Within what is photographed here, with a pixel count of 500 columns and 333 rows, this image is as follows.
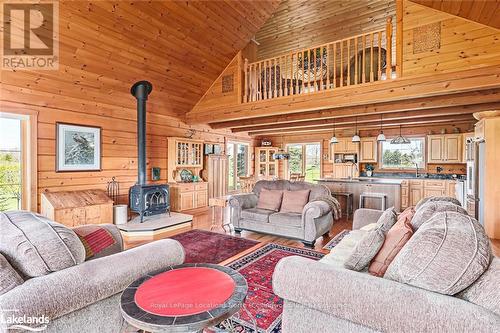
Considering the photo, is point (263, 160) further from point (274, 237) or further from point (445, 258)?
point (445, 258)

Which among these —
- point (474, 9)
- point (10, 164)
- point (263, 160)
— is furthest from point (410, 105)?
point (10, 164)

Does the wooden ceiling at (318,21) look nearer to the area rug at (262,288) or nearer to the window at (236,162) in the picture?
the window at (236,162)

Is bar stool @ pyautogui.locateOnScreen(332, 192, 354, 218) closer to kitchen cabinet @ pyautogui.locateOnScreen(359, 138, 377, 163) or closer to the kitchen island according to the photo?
the kitchen island

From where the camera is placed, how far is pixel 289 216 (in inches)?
160

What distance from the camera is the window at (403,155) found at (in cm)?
770

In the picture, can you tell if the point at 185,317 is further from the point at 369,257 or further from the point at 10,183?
the point at 10,183

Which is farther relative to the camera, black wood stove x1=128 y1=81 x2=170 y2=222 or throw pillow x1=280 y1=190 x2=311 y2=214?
black wood stove x1=128 y1=81 x2=170 y2=222

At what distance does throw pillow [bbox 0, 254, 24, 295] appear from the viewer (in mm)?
1170

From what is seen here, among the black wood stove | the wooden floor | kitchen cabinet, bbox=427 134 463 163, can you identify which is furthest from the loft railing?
kitchen cabinet, bbox=427 134 463 163

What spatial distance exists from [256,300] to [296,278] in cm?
110

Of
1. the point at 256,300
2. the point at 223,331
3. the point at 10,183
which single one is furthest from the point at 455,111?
the point at 10,183

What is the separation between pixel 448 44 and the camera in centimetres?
372

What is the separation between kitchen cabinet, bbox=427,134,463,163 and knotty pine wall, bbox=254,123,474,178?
1.19 ft

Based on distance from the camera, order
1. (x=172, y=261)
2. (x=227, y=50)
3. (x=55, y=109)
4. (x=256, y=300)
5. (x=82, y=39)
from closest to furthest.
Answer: (x=172, y=261), (x=256, y=300), (x=82, y=39), (x=55, y=109), (x=227, y=50)
